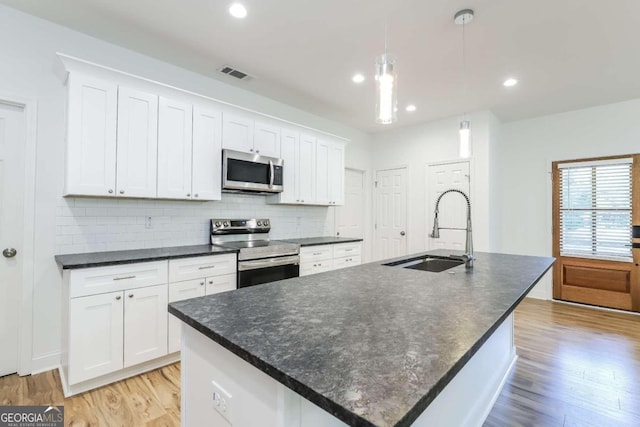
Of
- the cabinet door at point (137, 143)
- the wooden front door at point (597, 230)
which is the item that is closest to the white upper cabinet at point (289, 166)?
the cabinet door at point (137, 143)

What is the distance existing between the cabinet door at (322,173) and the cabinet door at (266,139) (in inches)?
28.1

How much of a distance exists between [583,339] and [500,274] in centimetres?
229

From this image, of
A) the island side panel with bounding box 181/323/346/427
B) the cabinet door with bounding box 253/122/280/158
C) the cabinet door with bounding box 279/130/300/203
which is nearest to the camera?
the island side panel with bounding box 181/323/346/427

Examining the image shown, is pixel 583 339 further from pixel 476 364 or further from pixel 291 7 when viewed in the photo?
pixel 291 7

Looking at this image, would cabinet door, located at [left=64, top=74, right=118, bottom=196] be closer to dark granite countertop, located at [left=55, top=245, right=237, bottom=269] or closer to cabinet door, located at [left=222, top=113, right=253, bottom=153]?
dark granite countertop, located at [left=55, top=245, right=237, bottom=269]

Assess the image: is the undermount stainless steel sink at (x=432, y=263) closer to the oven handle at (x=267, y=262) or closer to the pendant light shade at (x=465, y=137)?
the pendant light shade at (x=465, y=137)

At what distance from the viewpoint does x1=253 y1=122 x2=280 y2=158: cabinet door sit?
3480 mm

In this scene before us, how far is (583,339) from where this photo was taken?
312 centimetres

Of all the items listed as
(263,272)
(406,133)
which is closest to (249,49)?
(263,272)

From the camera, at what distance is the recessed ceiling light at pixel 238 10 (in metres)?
2.21

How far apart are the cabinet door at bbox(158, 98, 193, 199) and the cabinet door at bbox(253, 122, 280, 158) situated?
754 millimetres

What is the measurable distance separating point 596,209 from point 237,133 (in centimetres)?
489

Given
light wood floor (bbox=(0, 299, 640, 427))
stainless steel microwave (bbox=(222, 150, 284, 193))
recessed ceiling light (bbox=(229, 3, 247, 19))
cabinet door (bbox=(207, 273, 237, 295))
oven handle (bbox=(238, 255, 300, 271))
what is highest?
recessed ceiling light (bbox=(229, 3, 247, 19))

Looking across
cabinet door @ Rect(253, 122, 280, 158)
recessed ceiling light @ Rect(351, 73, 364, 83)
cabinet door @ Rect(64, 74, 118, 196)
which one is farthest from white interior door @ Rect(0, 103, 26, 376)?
recessed ceiling light @ Rect(351, 73, 364, 83)
